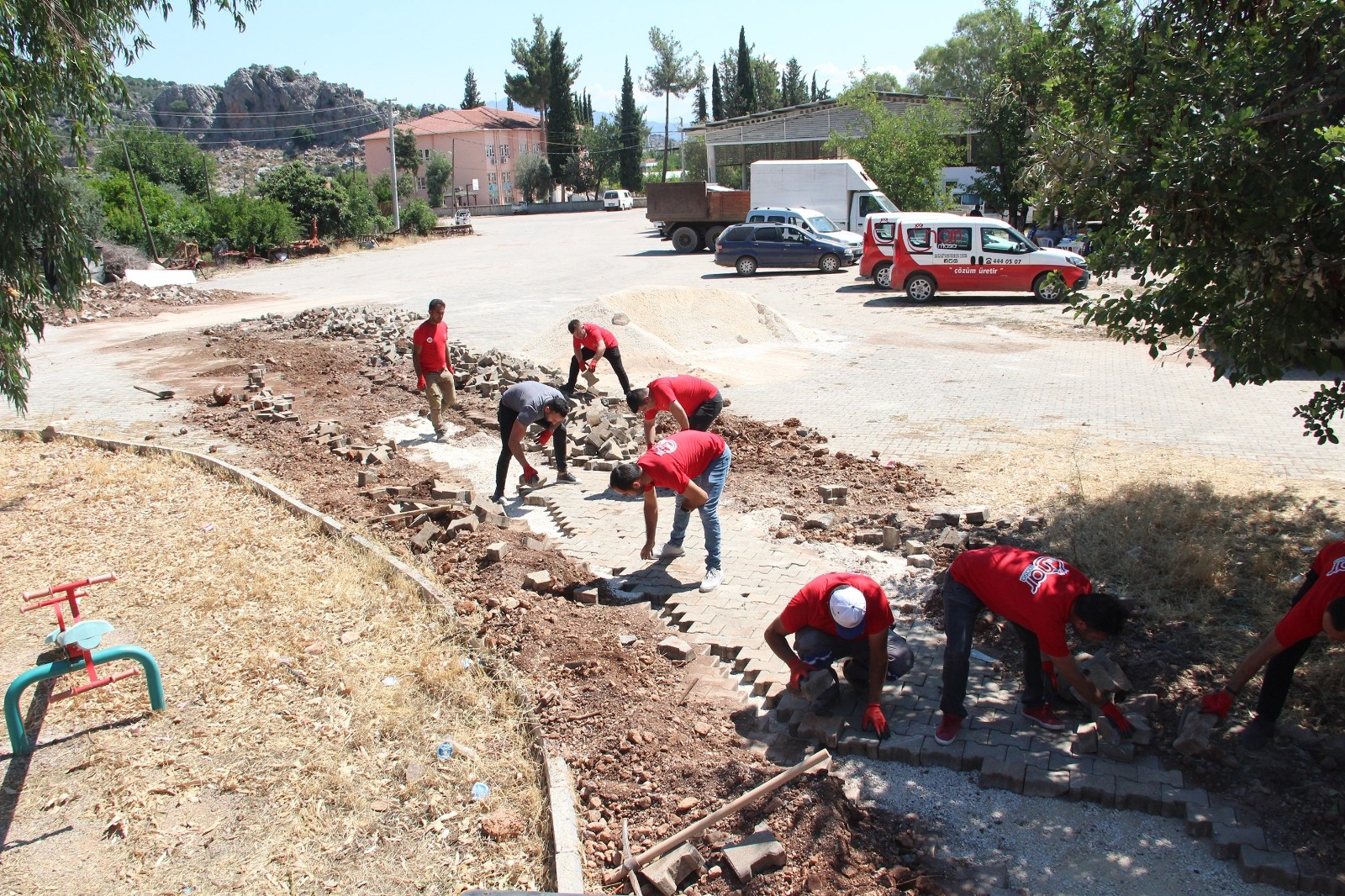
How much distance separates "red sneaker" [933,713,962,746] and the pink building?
76.8 metres

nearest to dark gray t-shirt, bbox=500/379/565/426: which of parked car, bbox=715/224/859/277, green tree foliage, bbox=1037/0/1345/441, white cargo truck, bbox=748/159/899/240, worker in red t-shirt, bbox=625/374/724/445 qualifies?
worker in red t-shirt, bbox=625/374/724/445

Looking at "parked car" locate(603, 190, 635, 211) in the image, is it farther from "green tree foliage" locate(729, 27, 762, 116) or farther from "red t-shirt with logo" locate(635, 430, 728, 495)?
"red t-shirt with logo" locate(635, 430, 728, 495)

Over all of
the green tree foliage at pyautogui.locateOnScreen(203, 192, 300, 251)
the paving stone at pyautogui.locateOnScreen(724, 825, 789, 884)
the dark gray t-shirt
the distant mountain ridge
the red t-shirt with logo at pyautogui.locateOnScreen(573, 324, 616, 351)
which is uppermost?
the distant mountain ridge

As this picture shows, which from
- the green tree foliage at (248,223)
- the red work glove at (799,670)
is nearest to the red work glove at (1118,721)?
the red work glove at (799,670)

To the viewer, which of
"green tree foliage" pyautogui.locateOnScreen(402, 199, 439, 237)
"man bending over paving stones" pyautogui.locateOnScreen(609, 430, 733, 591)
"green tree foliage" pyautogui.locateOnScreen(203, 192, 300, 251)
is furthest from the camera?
"green tree foliage" pyautogui.locateOnScreen(402, 199, 439, 237)

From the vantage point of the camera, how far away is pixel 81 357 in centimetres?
1752

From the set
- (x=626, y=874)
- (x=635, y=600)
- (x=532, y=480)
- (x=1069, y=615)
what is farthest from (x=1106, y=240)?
(x=532, y=480)

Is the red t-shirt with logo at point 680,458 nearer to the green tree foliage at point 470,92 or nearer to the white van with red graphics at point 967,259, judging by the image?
the white van with red graphics at point 967,259

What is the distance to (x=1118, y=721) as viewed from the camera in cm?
452

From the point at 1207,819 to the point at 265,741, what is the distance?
4793 millimetres

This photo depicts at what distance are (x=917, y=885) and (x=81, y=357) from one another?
18.8 metres

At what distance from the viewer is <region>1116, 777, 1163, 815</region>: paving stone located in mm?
4184

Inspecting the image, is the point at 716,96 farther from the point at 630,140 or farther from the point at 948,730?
the point at 948,730

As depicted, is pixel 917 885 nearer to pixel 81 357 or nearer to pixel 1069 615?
pixel 1069 615
